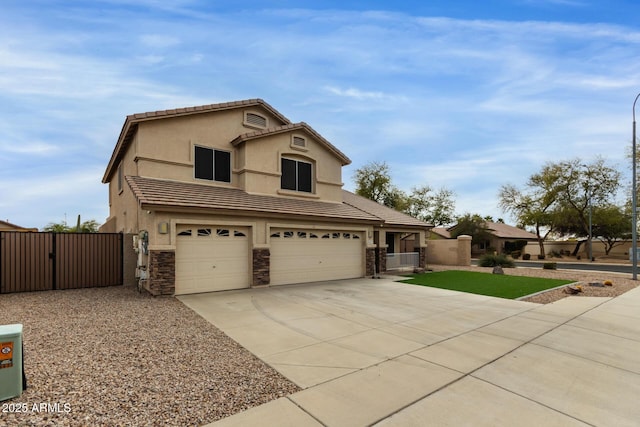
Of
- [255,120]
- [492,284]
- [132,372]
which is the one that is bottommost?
[492,284]

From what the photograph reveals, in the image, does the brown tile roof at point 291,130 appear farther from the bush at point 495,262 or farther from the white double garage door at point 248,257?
the bush at point 495,262

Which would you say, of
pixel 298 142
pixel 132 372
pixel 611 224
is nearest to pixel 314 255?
pixel 298 142

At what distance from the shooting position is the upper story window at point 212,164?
13.7 meters

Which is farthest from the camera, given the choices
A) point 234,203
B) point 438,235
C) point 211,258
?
point 438,235

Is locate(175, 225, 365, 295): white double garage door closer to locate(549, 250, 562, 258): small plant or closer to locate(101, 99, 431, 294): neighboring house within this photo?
locate(101, 99, 431, 294): neighboring house

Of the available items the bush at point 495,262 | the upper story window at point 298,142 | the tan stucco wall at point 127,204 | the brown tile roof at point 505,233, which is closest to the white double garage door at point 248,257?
the tan stucco wall at point 127,204

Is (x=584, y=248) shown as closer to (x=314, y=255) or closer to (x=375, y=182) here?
(x=375, y=182)

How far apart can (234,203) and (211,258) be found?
225 cm

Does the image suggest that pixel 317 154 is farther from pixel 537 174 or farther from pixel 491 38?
pixel 537 174

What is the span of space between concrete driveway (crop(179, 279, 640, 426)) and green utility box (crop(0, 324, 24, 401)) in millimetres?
2698

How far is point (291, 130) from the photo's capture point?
50.2ft

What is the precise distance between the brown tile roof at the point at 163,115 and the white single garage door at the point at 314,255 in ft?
20.0

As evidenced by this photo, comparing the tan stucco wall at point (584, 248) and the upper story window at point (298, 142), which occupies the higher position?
the upper story window at point (298, 142)

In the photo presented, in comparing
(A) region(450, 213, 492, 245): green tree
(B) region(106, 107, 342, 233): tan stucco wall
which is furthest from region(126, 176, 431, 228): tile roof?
(A) region(450, 213, 492, 245): green tree
